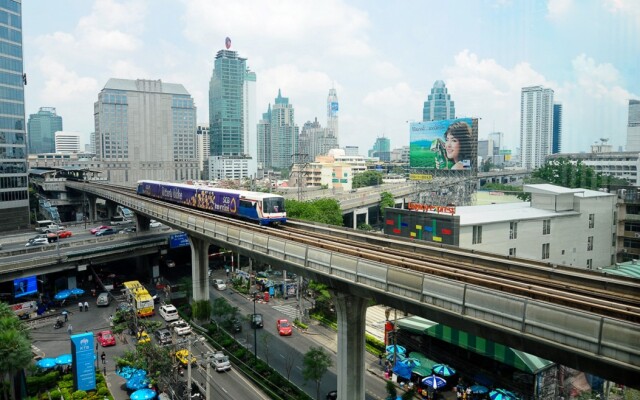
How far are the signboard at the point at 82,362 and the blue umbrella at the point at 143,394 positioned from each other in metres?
4.05

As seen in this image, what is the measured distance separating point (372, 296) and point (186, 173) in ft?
593

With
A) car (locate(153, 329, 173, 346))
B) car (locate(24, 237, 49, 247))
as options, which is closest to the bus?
car (locate(153, 329, 173, 346))

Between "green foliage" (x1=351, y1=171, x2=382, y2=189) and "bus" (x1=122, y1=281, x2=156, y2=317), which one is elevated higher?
"green foliage" (x1=351, y1=171, x2=382, y2=189)

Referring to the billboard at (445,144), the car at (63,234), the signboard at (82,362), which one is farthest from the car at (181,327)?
the billboard at (445,144)

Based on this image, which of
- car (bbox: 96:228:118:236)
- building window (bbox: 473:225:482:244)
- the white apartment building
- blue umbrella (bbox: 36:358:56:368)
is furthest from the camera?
car (bbox: 96:228:118:236)

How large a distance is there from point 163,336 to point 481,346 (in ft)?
76.3

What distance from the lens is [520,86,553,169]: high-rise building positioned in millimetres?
119625

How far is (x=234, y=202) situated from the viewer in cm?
4097

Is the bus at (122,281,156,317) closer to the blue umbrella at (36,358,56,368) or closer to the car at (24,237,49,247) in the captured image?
the blue umbrella at (36,358,56,368)

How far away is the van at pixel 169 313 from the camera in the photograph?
139 ft

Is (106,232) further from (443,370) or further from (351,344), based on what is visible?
(351,344)

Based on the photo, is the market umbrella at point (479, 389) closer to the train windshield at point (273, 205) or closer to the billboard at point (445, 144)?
the train windshield at point (273, 205)

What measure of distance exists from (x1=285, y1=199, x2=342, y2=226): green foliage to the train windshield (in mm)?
24055

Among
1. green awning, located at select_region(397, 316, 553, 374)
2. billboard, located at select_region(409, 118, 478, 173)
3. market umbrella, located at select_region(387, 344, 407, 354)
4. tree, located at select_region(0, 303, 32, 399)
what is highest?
billboard, located at select_region(409, 118, 478, 173)
